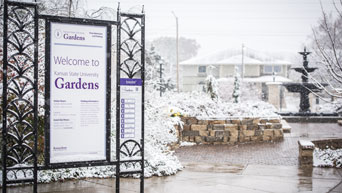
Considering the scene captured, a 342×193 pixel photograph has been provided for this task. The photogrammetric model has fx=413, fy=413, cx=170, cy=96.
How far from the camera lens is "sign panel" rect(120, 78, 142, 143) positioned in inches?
245

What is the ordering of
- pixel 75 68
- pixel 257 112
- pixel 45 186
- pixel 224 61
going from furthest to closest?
pixel 224 61
pixel 257 112
pixel 45 186
pixel 75 68

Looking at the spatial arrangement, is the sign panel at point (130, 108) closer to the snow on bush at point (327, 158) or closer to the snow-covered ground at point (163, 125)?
the snow-covered ground at point (163, 125)

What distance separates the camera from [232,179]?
771 cm

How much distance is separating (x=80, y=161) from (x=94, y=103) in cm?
83

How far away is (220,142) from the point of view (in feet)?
42.7

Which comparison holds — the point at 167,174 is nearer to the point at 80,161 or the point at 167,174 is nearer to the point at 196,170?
the point at 196,170

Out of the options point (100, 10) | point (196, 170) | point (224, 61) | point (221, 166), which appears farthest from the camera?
point (224, 61)

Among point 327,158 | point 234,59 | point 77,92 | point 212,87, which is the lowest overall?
point 327,158

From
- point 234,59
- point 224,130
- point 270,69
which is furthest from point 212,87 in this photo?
point 270,69

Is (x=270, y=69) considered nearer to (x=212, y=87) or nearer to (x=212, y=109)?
(x=212, y=87)

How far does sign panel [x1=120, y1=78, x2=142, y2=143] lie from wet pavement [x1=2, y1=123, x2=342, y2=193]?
1034 mm

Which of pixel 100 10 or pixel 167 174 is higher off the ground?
pixel 100 10

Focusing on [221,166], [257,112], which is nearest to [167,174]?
[221,166]

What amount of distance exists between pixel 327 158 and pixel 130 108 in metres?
5.42
